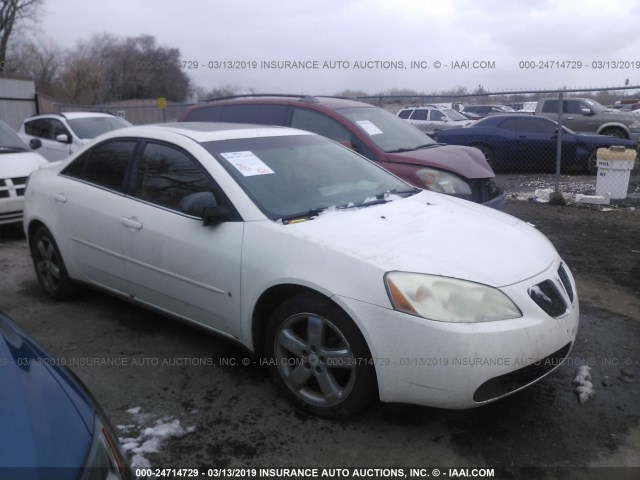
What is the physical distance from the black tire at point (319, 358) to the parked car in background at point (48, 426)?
1227 millimetres

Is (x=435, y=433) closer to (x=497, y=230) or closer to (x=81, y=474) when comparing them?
(x=497, y=230)

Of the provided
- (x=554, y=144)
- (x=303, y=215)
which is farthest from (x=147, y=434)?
(x=554, y=144)

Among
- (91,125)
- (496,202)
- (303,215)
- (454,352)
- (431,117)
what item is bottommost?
(454,352)

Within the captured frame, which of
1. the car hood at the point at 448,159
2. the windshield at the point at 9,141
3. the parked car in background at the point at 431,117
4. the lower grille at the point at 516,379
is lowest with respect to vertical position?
the lower grille at the point at 516,379

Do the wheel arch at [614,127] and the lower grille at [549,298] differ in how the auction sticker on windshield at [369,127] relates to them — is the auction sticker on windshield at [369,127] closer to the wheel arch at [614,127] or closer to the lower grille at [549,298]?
the lower grille at [549,298]

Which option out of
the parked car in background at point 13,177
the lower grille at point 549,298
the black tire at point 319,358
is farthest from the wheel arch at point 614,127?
the black tire at point 319,358

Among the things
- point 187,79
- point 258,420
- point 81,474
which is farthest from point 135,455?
point 187,79

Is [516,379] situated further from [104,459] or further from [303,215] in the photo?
[104,459]

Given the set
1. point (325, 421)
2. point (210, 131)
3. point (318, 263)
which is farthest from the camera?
point (210, 131)

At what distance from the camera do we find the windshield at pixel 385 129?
6.17 meters

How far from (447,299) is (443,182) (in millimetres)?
3270

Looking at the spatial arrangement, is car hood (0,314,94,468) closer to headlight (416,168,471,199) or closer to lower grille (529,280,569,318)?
lower grille (529,280,569,318)

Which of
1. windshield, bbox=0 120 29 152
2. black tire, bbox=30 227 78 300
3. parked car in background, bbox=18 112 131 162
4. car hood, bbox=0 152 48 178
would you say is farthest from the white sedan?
parked car in background, bbox=18 112 131 162

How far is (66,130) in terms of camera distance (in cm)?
1052
